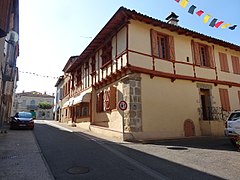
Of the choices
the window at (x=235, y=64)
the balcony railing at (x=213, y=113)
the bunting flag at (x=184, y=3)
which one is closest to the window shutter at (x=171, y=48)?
the balcony railing at (x=213, y=113)

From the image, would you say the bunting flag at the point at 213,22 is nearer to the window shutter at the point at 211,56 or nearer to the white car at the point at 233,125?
the white car at the point at 233,125

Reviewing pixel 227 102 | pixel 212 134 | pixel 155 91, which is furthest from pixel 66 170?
pixel 227 102

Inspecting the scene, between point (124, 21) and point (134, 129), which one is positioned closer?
point (134, 129)

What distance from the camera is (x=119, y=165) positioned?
235 inches

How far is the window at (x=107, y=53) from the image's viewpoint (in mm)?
14834

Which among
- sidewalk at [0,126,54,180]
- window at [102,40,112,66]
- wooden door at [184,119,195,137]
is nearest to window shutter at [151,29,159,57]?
window at [102,40,112,66]

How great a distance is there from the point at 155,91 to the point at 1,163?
8.97 meters

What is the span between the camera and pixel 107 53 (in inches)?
601

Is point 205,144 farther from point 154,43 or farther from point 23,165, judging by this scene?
point 23,165

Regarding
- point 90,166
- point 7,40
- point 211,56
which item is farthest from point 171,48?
point 7,40

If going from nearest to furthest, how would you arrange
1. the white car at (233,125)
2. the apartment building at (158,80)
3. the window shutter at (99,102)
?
the white car at (233,125), the apartment building at (158,80), the window shutter at (99,102)

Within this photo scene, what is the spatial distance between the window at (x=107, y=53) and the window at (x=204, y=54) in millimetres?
6252

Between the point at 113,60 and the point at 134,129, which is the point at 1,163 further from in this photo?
the point at 113,60

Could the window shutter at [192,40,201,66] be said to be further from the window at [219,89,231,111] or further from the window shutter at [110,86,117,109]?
the window shutter at [110,86,117,109]
